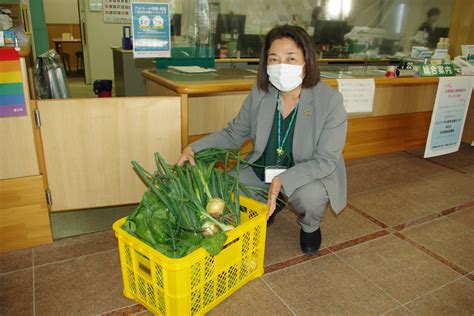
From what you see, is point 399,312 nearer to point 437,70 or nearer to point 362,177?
point 362,177

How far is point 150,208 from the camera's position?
1.37 metres

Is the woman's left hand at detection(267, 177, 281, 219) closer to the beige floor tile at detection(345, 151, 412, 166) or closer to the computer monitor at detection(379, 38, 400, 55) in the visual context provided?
Result: the beige floor tile at detection(345, 151, 412, 166)

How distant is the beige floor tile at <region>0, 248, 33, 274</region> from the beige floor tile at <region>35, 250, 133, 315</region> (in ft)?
0.26

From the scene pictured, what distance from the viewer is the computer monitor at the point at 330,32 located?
542 cm

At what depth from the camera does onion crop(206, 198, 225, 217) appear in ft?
4.62

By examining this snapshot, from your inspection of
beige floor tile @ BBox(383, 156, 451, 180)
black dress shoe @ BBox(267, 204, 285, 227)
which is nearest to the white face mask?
black dress shoe @ BBox(267, 204, 285, 227)

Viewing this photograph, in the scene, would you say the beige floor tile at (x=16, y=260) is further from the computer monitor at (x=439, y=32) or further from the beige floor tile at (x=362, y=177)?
the computer monitor at (x=439, y=32)

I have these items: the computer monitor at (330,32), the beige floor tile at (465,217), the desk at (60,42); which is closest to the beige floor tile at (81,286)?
the beige floor tile at (465,217)

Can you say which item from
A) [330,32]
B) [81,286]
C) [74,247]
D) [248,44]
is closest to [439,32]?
[330,32]

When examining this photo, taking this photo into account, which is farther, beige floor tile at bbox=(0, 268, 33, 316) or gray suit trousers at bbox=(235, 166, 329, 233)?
gray suit trousers at bbox=(235, 166, 329, 233)

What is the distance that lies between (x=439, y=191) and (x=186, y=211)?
6.45 feet

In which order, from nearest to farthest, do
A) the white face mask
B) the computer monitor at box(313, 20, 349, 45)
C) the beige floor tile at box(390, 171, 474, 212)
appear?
the white face mask → the beige floor tile at box(390, 171, 474, 212) → the computer monitor at box(313, 20, 349, 45)

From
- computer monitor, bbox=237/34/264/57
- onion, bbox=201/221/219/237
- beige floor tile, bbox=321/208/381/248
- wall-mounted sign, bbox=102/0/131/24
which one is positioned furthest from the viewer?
wall-mounted sign, bbox=102/0/131/24

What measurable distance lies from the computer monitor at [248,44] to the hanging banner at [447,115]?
8.13 ft
